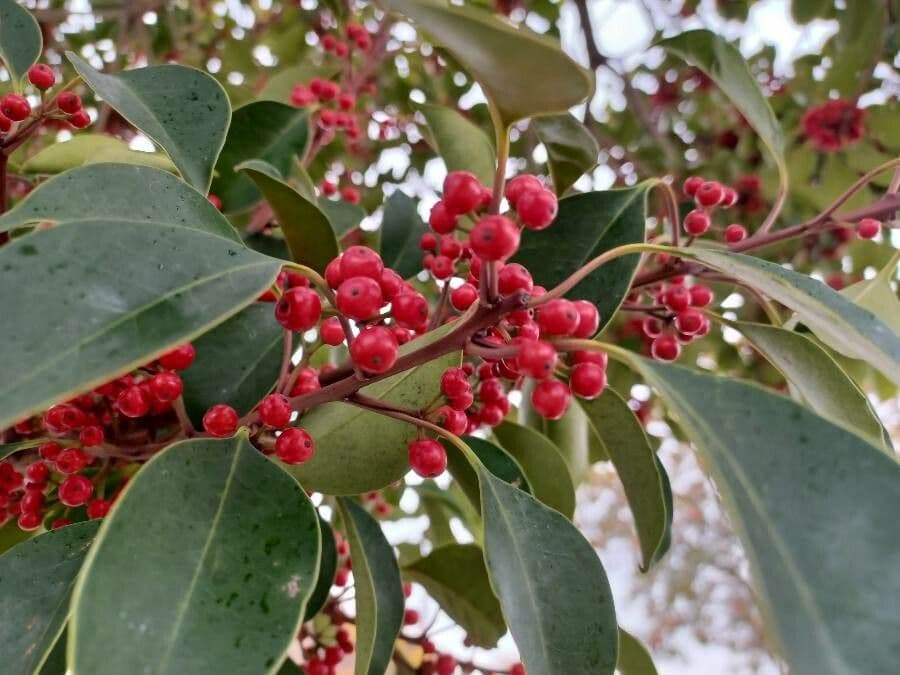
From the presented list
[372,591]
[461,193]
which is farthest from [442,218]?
[372,591]

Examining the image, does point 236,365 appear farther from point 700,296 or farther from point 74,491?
point 700,296

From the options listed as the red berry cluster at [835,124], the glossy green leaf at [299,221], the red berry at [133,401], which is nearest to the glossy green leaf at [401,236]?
the glossy green leaf at [299,221]

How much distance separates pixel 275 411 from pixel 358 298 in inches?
5.5

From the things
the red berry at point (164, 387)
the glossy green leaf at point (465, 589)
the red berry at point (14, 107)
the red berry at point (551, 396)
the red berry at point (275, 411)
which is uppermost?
the red berry at point (551, 396)

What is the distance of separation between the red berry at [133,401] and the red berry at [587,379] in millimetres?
366

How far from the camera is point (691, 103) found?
8.50 feet

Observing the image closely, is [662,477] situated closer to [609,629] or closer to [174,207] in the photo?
[609,629]

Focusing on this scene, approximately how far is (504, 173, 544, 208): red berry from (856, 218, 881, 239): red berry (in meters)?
0.54

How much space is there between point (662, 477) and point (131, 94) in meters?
0.65

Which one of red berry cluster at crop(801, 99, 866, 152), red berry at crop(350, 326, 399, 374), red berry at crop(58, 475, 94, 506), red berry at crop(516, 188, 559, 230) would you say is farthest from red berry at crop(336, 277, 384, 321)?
red berry cluster at crop(801, 99, 866, 152)

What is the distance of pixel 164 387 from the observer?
62 centimetres

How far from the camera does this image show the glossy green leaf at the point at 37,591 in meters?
0.51

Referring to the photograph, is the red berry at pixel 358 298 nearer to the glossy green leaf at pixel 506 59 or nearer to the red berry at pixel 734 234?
the glossy green leaf at pixel 506 59

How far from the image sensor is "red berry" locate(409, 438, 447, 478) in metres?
0.61
